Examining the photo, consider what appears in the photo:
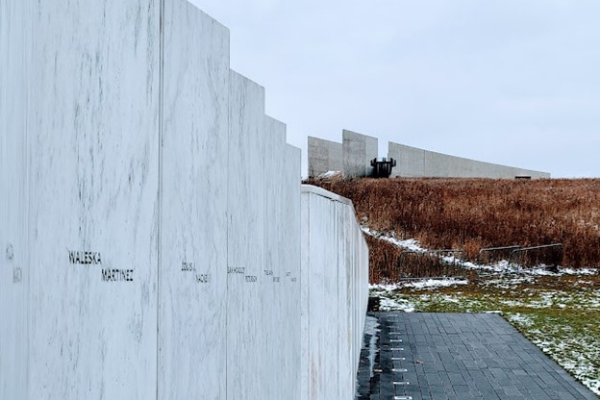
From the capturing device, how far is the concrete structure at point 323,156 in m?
38.7

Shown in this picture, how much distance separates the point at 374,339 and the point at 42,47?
12.3m

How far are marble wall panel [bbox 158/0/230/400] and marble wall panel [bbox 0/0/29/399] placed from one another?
649mm

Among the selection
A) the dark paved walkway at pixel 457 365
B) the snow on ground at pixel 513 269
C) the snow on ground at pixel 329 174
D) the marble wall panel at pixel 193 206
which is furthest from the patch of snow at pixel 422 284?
the marble wall panel at pixel 193 206

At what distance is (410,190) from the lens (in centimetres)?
3328

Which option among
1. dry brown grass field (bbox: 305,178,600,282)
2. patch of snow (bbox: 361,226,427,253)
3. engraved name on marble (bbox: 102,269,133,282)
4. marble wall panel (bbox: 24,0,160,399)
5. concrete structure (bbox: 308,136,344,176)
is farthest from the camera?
concrete structure (bbox: 308,136,344,176)

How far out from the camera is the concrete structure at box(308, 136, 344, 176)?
3869 centimetres

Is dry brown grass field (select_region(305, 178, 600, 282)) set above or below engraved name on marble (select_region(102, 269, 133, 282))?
above

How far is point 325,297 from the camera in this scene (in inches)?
210

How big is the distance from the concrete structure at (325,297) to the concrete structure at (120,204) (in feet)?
6.57

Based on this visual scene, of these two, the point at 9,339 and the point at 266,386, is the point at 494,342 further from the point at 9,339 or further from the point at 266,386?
the point at 9,339

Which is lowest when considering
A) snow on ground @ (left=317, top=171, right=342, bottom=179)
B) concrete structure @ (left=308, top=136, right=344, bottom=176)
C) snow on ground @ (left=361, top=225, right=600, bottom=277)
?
snow on ground @ (left=361, top=225, right=600, bottom=277)

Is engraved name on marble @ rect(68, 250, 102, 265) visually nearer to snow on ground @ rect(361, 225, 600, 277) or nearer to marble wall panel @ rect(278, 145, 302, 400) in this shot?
marble wall panel @ rect(278, 145, 302, 400)

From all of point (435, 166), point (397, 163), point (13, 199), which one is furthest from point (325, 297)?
point (435, 166)

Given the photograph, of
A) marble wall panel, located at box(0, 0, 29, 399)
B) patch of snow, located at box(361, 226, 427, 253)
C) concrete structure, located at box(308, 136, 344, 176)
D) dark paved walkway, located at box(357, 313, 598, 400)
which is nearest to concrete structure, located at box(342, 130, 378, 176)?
concrete structure, located at box(308, 136, 344, 176)
